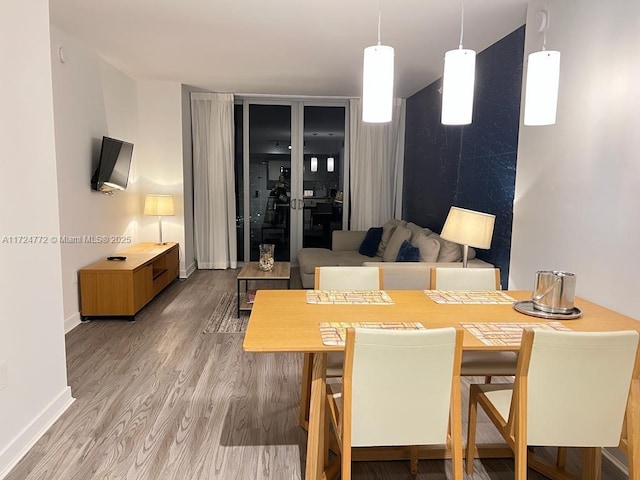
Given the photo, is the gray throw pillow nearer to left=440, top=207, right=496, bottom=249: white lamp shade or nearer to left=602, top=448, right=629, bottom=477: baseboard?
left=440, top=207, right=496, bottom=249: white lamp shade

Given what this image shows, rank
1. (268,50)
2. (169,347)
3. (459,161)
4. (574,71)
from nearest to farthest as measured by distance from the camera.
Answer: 1. (574,71)
2. (169,347)
3. (268,50)
4. (459,161)

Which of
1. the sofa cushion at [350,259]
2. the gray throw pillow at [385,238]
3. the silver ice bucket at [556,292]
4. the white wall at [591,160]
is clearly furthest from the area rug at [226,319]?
the silver ice bucket at [556,292]

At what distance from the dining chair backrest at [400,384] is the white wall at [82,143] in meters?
3.40

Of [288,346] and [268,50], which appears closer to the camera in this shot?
[288,346]

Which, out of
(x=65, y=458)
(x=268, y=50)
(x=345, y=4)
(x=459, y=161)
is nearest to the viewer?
(x=65, y=458)

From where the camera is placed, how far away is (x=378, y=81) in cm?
190

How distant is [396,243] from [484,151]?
61.1 inches

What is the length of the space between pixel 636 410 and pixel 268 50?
13.6ft

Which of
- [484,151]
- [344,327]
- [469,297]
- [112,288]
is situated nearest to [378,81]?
[344,327]

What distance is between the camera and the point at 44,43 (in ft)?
8.19

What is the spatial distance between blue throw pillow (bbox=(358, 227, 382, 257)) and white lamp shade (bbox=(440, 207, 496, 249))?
110 inches

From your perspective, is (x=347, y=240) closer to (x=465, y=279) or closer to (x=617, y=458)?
(x=465, y=279)

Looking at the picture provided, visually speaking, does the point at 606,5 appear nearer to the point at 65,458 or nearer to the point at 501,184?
the point at 501,184

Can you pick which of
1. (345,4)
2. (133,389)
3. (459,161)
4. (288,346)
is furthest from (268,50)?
(288,346)
